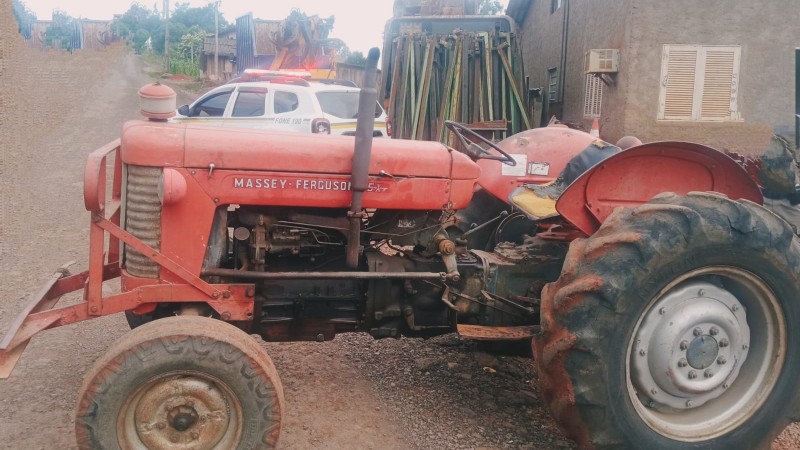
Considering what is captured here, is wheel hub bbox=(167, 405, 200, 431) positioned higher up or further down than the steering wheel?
further down

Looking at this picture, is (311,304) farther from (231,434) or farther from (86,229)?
(86,229)

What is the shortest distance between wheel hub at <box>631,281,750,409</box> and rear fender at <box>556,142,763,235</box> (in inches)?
21.5

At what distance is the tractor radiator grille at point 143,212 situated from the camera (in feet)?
9.39

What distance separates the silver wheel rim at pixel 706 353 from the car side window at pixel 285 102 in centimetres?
846

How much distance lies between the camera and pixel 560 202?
3145 millimetres

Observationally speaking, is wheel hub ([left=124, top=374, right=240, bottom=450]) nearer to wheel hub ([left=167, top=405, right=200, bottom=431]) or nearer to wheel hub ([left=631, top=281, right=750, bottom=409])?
wheel hub ([left=167, top=405, right=200, bottom=431])

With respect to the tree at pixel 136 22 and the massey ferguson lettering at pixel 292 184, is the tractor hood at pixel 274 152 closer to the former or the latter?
the massey ferguson lettering at pixel 292 184

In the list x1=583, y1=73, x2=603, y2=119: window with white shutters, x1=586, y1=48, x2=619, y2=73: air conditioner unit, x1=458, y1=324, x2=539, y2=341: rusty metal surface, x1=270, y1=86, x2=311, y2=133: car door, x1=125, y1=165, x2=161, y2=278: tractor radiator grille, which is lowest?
x1=458, y1=324, x2=539, y2=341: rusty metal surface

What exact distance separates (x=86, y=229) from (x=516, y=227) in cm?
565

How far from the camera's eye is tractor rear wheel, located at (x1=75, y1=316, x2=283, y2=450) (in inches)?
98.0

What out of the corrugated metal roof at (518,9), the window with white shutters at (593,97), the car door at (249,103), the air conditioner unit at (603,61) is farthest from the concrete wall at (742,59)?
the corrugated metal roof at (518,9)

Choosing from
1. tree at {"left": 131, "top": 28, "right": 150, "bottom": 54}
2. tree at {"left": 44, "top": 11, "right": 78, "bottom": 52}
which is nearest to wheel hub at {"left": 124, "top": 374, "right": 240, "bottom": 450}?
tree at {"left": 44, "top": 11, "right": 78, "bottom": 52}

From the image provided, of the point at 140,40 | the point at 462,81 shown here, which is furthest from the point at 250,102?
the point at 140,40

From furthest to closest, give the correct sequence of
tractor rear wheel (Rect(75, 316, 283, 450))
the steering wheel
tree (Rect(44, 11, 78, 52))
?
tree (Rect(44, 11, 78, 52)), the steering wheel, tractor rear wheel (Rect(75, 316, 283, 450))
